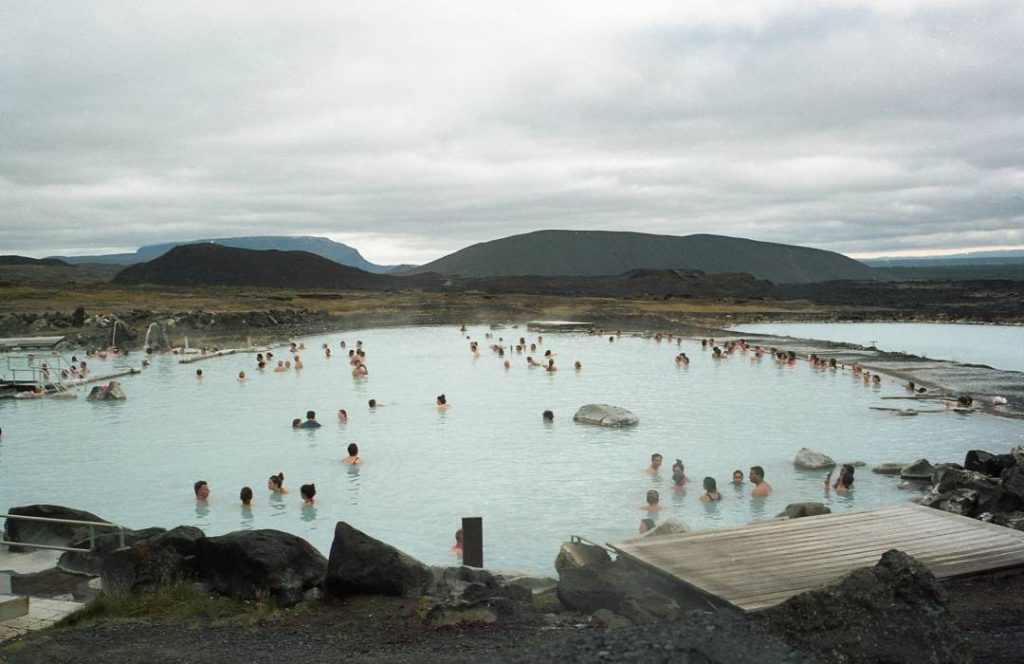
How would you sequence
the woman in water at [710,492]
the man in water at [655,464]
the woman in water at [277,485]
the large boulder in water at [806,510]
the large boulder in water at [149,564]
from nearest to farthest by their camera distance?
the large boulder in water at [149,564], the large boulder in water at [806,510], the woman in water at [710,492], the woman in water at [277,485], the man in water at [655,464]

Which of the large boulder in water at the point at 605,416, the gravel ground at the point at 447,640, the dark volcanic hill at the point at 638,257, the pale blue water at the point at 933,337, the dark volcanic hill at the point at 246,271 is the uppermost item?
the dark volcanic hill at the point at 638,257

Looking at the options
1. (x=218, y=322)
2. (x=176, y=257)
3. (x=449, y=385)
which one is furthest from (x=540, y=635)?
(x=176, y=257)

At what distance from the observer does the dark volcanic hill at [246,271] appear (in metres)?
123

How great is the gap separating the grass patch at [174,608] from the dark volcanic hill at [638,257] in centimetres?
16002

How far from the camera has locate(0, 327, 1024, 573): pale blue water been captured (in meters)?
12.5

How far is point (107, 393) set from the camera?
2295cm

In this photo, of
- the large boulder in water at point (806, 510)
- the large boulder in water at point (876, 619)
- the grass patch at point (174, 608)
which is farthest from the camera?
the large boulder in water at point (806, 510)

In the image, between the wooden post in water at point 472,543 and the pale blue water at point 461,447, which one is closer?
the wooden post in water at point 472,543

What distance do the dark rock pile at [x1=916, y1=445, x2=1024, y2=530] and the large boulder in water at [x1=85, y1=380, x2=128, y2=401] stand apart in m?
20.4

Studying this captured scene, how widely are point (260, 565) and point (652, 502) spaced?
6709 millimetres

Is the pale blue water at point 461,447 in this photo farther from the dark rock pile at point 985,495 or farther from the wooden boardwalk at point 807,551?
the wooden boardwalk at point 807,551

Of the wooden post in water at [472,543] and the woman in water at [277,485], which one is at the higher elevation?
the wooden post in water at [472,543]

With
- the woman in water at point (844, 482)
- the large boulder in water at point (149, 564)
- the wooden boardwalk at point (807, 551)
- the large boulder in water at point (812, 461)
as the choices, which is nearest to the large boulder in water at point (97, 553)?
the large boulder in water at point (149, 564)

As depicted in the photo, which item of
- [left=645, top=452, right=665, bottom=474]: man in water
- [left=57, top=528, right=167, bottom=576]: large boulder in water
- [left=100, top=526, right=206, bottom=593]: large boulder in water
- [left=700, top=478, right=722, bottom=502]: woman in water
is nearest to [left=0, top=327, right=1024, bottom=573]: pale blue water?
[left=700, top=478, right=722, bottom=502]: woman in water
